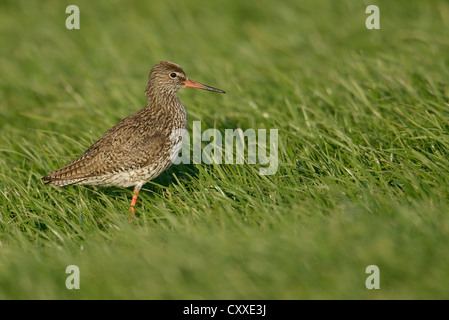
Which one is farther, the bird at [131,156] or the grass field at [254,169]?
the bird at [131,156]

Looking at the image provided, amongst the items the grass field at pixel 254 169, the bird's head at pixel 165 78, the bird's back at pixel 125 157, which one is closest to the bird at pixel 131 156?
the bird's back at pixel 125 157

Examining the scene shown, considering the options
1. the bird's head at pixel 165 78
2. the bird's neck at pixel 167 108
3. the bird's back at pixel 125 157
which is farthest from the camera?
the bird's head at pixel 165 78

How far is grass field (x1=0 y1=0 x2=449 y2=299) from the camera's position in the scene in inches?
200

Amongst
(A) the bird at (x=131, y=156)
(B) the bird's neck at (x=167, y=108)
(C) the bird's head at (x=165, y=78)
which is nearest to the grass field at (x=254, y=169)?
(A) the bird at (x=131, y=156)

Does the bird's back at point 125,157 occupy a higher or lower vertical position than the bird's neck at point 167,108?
lower

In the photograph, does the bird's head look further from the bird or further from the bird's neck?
the bird

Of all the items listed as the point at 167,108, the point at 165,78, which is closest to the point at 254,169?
the point at 167,108

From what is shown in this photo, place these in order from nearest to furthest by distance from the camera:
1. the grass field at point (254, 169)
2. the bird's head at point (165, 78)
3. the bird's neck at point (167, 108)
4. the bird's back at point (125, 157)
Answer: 1. the grass field at point (254, 169)
2. the bird's back at point (125, 157)
3. the bird's neck at point (167, 108)
4. the bird's head at point (165, 78)

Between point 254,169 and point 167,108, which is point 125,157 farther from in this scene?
point 254,169

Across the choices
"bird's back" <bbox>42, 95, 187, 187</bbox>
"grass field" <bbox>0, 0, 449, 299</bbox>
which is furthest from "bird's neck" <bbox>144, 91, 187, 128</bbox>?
"grass field" <bbox>0, 0, 449, 299</bbox>

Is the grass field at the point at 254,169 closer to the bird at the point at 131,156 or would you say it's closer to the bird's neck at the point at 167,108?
the bird at the point at 131,156

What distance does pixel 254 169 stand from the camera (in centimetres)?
708

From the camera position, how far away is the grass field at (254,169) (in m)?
5.07

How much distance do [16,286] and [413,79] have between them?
22.0ft
